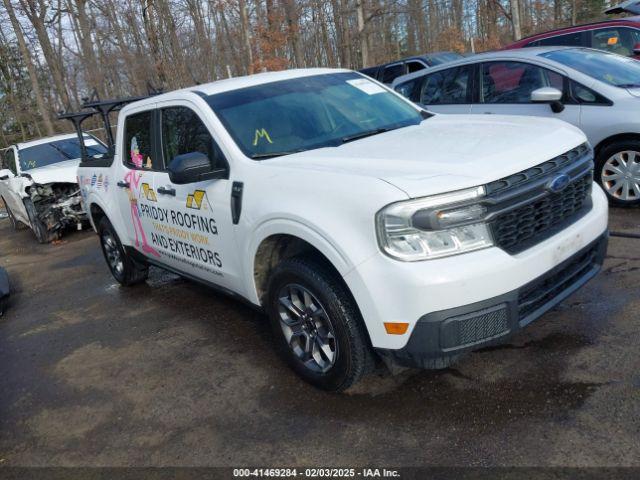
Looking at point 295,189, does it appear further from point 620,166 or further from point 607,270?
point 620,166

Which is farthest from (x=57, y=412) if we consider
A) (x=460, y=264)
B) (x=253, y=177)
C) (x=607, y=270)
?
(x=607, y=270)

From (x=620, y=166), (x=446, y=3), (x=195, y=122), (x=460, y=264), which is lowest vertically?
(x=620, y=166)

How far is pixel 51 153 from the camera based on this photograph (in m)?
10.8

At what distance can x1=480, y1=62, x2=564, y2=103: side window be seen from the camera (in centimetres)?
605

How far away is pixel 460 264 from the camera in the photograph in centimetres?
260

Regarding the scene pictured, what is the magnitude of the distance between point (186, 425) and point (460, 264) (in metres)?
1.81

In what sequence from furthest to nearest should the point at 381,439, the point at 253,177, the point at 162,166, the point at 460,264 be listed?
the point at 162,166 → the point at 253,177 → the point at 381,439 → the point at 460,264

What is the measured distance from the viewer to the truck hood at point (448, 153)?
269 centimetres

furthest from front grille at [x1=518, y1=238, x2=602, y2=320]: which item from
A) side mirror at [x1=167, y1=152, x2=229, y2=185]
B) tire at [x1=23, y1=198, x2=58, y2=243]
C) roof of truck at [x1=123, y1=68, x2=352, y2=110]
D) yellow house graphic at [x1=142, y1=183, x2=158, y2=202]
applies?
tire at [x1=23, y1=198, x2=58, y2=243]

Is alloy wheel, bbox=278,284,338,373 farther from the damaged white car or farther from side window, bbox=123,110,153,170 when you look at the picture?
the damaged white car

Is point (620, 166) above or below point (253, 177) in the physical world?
below

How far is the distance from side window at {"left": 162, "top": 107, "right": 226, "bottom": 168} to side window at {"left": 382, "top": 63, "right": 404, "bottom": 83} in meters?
9.32

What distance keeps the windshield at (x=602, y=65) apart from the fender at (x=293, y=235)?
4328 millimetres

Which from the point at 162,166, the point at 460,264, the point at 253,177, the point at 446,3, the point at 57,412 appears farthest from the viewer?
the point at 446,3
